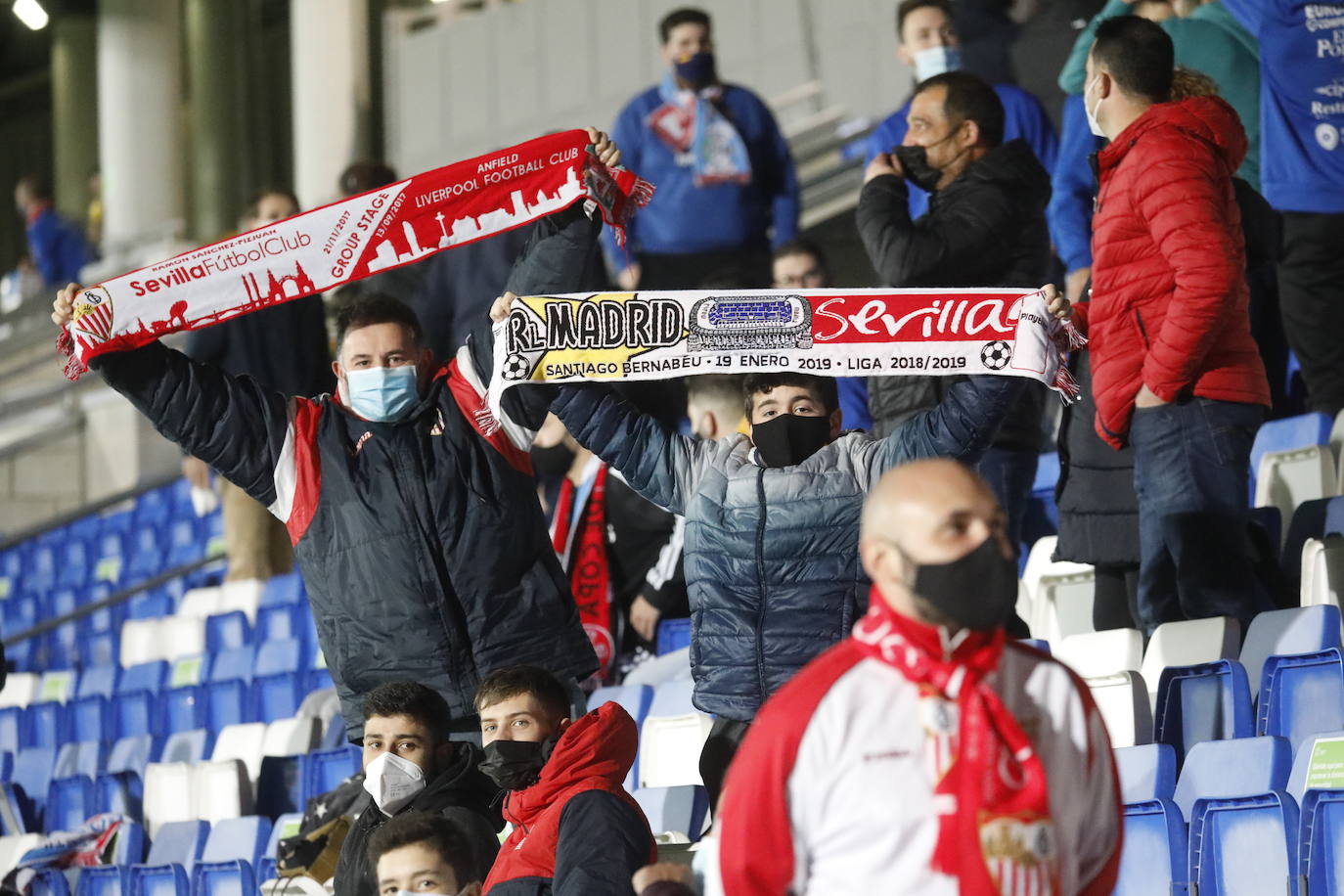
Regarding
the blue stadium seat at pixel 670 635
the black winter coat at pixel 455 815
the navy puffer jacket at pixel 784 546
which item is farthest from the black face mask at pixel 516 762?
the blue stadium seat at pixel 670 635

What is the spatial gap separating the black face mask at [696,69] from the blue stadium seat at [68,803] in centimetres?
348

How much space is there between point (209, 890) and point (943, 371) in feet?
8.63

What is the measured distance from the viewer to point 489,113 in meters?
14.6

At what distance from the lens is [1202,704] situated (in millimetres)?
4066

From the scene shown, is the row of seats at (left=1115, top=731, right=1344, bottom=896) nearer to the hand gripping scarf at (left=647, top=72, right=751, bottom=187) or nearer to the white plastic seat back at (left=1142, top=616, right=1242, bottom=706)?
the white plastic seat back at (left=1142, top=616, right=1242, bottom=706)

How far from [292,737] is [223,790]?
307 mm

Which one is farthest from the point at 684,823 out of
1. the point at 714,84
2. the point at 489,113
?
the point at 489,113

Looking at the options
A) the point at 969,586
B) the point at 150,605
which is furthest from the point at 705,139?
the point at 969,586

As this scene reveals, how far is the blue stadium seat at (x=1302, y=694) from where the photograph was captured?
388cm

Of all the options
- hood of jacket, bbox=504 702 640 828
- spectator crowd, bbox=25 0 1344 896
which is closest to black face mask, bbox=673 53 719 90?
spectator crowd, bbox=25 0 1344 896

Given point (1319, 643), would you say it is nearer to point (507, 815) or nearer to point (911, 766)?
point (507, 815)

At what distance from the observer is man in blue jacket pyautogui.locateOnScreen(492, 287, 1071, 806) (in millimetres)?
3498

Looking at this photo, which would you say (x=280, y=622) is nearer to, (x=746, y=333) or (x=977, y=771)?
(x=746, y=333)

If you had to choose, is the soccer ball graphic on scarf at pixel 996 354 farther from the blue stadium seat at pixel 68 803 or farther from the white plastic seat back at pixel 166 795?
the blue stadium seat at pixel 68 803
